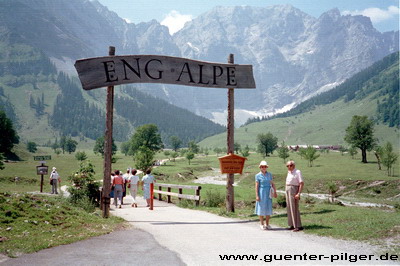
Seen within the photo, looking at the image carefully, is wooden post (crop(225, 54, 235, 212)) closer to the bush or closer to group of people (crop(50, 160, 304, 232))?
group of people (crop(50, 160, 304, 232))

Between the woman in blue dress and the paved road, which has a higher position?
the woman in blue dress

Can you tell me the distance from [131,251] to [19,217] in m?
5.02

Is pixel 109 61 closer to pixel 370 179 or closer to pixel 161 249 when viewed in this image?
pixel 161 249

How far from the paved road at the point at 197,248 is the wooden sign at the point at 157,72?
5983 mm

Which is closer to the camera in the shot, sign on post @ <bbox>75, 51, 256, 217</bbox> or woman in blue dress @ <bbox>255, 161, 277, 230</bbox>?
woman in blue dress @ <bbox>255, 161, 277, 230</bbox>

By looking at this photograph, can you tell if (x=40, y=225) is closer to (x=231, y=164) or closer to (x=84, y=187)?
(x=84, y=187)

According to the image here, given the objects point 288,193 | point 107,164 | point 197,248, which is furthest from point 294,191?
point 107,164

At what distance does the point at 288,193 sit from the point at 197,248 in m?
3.84

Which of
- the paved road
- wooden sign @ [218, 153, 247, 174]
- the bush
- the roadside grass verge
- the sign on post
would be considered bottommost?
the paved road

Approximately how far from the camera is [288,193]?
1129cm

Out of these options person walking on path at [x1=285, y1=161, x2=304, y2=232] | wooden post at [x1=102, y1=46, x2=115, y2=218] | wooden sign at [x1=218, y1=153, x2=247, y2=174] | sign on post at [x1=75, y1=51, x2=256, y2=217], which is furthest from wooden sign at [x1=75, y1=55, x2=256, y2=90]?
person walking on path at [x1=285, y1=161, x2=304, y2=232]

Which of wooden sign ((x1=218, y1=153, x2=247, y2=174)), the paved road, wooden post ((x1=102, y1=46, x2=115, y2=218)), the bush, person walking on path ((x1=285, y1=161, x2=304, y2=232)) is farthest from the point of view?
the bush

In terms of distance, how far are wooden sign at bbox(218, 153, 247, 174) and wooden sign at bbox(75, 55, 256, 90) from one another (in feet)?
10.6

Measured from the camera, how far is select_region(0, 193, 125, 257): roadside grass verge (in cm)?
884
